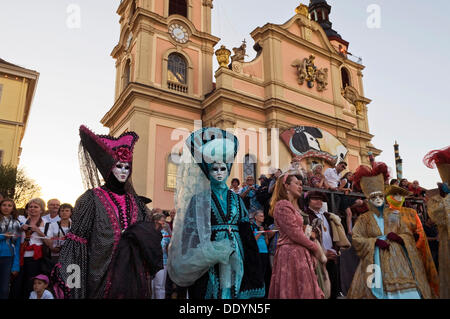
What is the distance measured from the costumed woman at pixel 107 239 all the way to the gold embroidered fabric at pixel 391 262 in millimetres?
2581

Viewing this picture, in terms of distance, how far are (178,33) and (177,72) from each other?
2.37 m

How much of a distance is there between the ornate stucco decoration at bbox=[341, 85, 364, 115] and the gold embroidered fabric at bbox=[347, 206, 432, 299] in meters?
23.3

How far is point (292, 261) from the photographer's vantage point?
361 centimetres

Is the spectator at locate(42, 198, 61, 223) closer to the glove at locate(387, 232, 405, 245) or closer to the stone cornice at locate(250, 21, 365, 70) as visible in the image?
the glove at locate(387, 232, 405, 245)

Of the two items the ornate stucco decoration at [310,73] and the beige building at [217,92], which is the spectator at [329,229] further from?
the ornate stucco decoration at [310,73]

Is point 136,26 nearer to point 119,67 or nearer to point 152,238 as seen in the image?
point 119,67

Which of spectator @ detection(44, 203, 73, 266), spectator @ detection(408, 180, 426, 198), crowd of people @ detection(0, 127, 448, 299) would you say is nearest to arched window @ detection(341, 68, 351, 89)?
spectator @ detection(408, 180, 426, 198)

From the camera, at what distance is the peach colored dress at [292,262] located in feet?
11.4

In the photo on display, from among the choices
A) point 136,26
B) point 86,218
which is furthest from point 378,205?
point 136,26

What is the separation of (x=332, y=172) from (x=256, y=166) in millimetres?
7979

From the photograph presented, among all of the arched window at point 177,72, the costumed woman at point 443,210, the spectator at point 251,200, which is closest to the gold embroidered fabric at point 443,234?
the costumed woman at point 443,210

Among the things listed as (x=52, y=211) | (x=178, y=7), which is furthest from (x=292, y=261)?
(x=178, y=7)

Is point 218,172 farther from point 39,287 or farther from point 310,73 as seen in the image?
point 310,73

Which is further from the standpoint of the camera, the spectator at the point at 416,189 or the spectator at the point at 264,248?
the spectator at the point at 416,189
